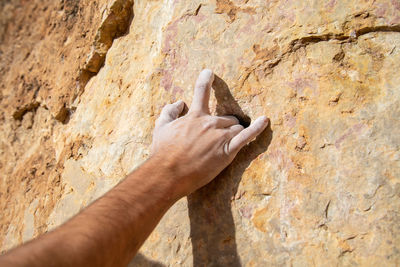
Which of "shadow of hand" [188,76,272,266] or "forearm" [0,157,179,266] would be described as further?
"shadow of hand" [188,76,272,266]

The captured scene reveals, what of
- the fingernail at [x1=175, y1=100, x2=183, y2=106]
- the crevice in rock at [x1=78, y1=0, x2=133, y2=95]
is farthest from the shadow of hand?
the crevice in rock at [x1=78, y1=0, x2=133, y2=95]

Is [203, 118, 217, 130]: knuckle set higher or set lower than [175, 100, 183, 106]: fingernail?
lower

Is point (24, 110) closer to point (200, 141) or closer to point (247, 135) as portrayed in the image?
→ point (200, 141)

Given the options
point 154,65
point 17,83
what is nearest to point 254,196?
point 154,65

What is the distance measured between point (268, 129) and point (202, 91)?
30 centimetres

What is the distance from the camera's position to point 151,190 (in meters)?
1.21

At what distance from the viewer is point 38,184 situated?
7.06 feet

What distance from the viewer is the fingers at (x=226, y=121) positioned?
137 cm

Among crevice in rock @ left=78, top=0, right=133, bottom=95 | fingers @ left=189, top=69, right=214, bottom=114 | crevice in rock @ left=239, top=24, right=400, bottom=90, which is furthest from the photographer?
crevice in rock @ left=78, top=0, right=133, bottom=95

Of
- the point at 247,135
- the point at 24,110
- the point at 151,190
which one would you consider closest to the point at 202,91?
the point at 247,135

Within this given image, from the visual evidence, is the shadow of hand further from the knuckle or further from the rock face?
the knuckle

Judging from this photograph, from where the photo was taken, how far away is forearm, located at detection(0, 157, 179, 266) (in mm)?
901

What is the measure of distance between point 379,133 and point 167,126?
0.78 m

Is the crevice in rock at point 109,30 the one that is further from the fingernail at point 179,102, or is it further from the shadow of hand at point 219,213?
the shadow of hand at point 219,213
